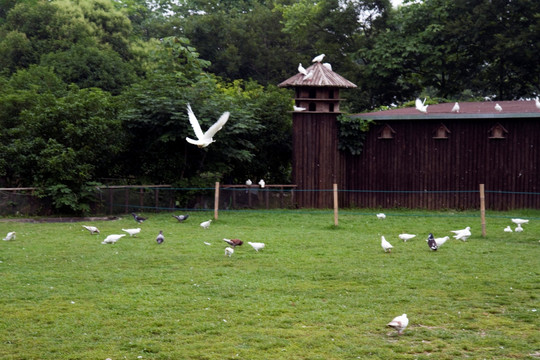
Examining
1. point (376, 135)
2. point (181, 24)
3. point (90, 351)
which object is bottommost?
point (90, 351)

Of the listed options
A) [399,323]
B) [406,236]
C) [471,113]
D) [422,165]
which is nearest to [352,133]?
[422,165]

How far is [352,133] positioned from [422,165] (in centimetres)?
284

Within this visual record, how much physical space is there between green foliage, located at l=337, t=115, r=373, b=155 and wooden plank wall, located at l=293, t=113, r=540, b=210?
24cm

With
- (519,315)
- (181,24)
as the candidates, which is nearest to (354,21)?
(181,24)

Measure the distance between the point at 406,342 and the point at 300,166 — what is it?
686 inches

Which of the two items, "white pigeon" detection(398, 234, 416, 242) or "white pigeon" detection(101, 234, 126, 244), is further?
"white pigeon" detection(398, 234, 416, 242)

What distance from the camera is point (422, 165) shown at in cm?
2467

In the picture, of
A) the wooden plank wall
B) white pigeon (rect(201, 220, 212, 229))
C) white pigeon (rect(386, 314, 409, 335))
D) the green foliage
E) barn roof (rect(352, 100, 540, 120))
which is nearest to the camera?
white pigeon (rect(386, 314, 409, 335))

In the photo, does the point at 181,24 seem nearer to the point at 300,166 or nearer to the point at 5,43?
the point at 5,43

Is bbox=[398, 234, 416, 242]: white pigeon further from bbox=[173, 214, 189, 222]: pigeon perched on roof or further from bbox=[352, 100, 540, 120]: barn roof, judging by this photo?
bbox=[352, 100, 540, 120]: barn roof

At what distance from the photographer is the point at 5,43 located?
38.5m

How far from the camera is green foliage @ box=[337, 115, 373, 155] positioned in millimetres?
25203

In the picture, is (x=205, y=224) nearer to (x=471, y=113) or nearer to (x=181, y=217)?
(x=181, y=217)

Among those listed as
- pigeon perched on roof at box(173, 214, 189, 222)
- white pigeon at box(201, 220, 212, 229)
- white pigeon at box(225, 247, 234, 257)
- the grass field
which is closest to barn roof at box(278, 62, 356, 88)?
pigeon perched on roof at box(173, 214, 189, 222)
